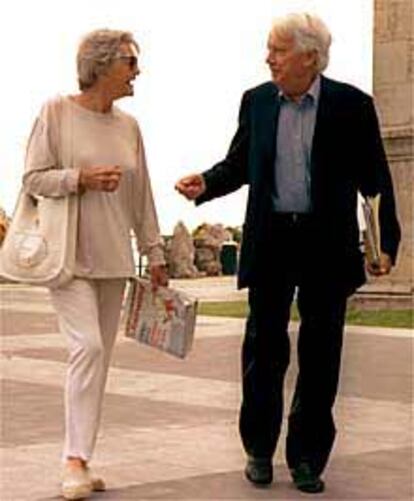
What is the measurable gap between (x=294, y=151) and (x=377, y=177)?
390 mm

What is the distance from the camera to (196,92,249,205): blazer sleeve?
22.4 ft

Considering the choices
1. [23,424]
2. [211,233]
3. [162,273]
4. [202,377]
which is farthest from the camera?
[211,233]

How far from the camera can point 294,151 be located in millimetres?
6668

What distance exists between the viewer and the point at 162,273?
6.75 metres

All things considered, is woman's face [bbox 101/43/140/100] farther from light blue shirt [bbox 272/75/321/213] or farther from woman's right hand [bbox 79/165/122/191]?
light blue shirt [bbox 272/75/321/213]

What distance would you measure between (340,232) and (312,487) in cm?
114

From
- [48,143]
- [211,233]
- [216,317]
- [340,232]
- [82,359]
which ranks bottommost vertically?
[211,233]

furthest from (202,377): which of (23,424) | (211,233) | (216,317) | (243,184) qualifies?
(211,233)

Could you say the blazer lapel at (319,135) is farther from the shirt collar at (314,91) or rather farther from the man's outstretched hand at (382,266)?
the man's outstretched hand at (382,266)

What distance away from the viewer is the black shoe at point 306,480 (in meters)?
6.53

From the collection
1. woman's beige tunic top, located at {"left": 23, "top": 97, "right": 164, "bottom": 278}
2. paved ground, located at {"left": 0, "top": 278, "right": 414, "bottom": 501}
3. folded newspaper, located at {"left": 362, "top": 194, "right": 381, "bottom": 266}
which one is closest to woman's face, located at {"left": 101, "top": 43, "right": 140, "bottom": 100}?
woman's beige tunic top, located at {"left": 23, "top": 97, "right": 164, "bottom": 278}

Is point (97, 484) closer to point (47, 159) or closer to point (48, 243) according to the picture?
point (48, 243)

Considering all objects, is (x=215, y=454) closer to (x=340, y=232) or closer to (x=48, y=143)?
(x=340, y=232)

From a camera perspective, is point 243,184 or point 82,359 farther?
point 243,184
